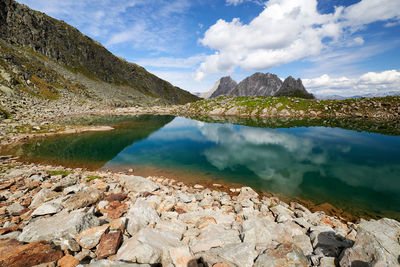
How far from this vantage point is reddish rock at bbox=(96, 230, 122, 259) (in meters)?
7.02

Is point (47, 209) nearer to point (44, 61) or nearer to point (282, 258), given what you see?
point (282, 258)

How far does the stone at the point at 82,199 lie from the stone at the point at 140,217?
3.70m

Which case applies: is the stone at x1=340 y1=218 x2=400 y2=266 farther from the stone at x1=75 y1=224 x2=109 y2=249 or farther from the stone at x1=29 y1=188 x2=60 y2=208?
the stone at x1=29 y1=188 x2=60 y2=208

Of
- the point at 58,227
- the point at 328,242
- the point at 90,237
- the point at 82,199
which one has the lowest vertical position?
the point at 328,242

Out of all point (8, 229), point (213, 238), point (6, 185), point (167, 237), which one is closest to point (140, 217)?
point (167, 237)

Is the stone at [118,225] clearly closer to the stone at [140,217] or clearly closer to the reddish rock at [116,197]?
the stone at [140,217]

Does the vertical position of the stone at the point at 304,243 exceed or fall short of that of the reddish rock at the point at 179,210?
it exceeds it

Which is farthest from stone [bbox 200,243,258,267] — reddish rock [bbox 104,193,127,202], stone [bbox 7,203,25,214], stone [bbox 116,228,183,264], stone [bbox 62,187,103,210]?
stone [bbox 7,203,25,214]

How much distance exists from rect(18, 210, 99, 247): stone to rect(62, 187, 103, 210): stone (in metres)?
1.65

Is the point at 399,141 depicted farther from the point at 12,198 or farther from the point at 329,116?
the point at 12,198

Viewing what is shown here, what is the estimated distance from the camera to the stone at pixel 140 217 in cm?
877

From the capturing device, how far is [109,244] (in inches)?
289

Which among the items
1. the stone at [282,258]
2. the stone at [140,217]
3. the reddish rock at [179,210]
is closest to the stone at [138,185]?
the reddish rock at [179,210]

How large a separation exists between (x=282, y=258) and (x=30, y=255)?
30.5 feet
